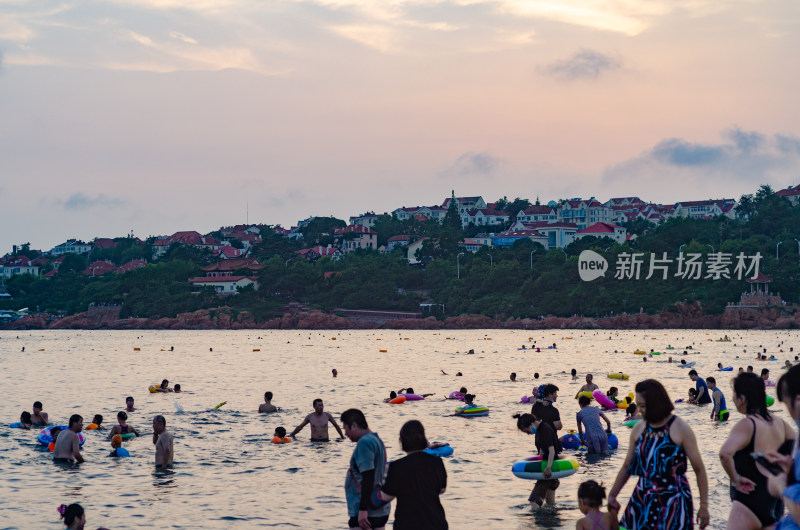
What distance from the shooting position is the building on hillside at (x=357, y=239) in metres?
173

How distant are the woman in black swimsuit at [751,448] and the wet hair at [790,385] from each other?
5.15 feet

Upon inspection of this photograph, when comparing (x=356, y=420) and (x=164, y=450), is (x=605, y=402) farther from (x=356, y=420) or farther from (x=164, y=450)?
(x=356, y=420)

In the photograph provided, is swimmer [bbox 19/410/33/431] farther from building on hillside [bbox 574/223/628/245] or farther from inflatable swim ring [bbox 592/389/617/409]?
building on hillside [bbox 574/223/628/245]

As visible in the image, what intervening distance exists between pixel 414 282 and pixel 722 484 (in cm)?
11605

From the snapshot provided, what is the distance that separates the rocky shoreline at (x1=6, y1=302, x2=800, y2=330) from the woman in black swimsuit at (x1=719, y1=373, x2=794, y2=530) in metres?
97.4

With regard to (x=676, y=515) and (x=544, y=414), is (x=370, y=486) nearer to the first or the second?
(x=676, y=515)

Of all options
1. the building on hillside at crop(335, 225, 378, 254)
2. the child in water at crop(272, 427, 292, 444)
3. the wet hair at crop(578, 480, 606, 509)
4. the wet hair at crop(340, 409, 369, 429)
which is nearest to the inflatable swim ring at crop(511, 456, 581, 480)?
the wet hair at crop(578, 480, 606, 509)

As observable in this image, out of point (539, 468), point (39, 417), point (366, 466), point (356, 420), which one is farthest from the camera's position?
point (39, 417)

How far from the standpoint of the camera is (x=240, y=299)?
134 m

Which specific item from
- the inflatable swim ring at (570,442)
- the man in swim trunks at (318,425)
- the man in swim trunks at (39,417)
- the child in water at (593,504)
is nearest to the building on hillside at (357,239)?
the man in swim trunks at (39,417)

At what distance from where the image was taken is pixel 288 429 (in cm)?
2630

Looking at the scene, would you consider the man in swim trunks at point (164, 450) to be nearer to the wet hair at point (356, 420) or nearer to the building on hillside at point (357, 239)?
the wet hair at point (356, 420)

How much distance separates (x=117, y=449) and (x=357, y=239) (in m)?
152

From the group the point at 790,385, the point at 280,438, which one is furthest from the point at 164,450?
the point at 790,385
